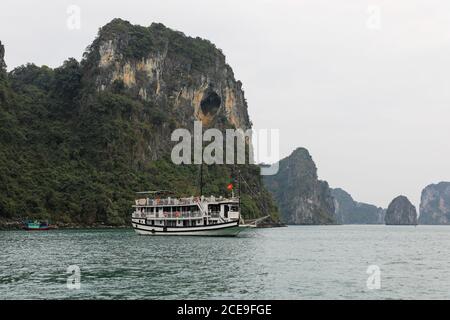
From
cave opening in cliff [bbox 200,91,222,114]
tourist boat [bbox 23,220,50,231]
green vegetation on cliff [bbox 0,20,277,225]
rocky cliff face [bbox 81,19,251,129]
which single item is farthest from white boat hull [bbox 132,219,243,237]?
cave opening in cliff [bbox 200,91,222,114]

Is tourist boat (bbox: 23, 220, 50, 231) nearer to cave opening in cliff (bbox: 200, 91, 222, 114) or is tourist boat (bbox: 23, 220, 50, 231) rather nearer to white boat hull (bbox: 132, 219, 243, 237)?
white boat hull (bbox: 132, 219, 243, 237)

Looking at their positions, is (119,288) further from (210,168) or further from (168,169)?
(210,168)

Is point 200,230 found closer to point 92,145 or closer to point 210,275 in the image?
point 210,275

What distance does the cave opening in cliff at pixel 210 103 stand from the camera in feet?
529

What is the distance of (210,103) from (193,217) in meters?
94.8

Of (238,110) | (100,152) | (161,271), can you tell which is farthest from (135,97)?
(161,271)

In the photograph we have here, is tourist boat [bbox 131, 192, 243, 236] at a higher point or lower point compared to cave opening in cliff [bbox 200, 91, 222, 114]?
lower

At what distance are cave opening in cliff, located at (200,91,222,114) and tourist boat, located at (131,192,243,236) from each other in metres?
87.0

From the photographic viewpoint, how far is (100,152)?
410 feet

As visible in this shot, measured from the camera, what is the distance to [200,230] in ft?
231

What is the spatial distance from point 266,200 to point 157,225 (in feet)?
316

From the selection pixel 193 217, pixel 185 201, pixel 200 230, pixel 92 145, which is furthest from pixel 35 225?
pixel 200 230

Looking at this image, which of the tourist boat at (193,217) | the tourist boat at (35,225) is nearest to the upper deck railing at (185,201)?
the tourist boat at (193,217)

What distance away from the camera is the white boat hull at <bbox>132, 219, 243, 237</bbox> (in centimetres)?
6944
